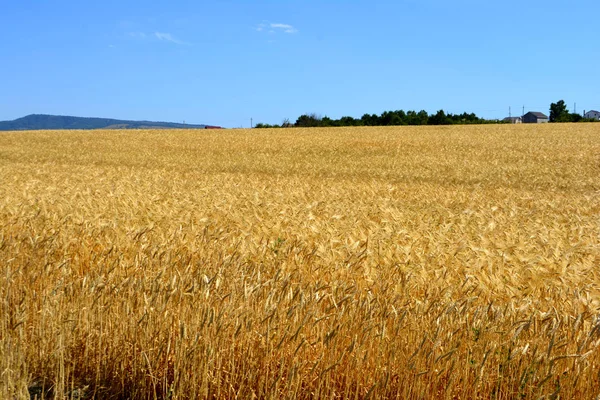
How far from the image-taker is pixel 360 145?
34375 millimetres

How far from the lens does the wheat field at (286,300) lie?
3605mm

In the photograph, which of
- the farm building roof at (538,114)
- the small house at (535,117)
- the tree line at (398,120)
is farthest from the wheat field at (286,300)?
the farm building roof at (538,114)

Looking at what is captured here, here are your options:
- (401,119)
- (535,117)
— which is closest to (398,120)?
(401,119)

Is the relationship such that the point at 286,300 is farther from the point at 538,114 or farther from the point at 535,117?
the point at 538,114

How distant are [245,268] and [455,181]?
56.5ft

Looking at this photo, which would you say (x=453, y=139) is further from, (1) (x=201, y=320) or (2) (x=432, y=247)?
(1) (x=201, y=320)

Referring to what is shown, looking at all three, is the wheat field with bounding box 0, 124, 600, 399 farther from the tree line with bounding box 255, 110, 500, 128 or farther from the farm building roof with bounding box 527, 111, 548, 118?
the farm building roof with bounding box 527, 111, 548, 118

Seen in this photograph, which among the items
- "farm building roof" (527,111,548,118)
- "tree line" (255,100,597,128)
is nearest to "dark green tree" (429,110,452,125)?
"tree line" (255,100,597,128)

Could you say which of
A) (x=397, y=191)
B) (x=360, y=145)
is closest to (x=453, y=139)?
(x=360, y=145)

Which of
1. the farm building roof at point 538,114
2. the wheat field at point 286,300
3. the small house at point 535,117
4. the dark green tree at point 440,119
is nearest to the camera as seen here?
the wheat field at point 286,300

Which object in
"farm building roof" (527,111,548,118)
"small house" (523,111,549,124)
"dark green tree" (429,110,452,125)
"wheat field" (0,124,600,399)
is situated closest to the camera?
"wheat field" (0,124,600,399)

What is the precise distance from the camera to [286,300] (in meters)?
4.36

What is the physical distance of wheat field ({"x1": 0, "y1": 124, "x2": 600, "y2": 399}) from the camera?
361 cm

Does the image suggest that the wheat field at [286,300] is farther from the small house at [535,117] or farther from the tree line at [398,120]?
the small house at [535,117]
